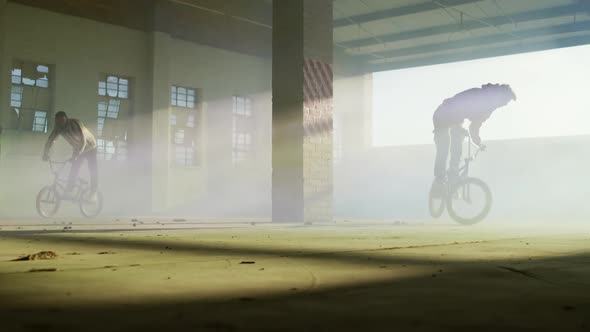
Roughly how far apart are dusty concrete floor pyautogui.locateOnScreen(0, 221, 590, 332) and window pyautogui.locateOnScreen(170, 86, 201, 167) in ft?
44.6

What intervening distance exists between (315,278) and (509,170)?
1658cm

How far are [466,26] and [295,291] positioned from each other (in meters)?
15.3

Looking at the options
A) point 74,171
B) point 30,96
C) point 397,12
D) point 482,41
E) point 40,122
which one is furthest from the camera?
point 482,41

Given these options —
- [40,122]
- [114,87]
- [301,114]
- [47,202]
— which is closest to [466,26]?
[301,114]

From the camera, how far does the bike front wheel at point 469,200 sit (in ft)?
29.9

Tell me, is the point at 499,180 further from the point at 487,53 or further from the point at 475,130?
the point at 475,130

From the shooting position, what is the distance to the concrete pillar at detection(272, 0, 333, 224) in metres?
10.5

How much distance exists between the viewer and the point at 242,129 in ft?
62.1

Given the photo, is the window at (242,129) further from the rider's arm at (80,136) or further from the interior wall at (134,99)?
the rider's arm at (80,136)

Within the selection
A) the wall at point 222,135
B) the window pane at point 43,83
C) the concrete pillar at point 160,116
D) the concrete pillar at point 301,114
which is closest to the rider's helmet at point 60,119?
the concrete pillar at point 301,114

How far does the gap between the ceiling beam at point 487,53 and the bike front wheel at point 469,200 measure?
29.2 feet

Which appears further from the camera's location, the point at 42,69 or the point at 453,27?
the point at 453,27

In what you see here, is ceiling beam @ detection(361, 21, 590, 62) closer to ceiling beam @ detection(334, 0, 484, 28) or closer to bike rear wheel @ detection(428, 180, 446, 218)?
ceiling beam @ detection(334, 0, 484, 28)

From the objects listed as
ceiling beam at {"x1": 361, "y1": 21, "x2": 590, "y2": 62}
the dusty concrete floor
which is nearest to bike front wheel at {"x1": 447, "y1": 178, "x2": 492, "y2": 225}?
the dusty concrete floor
